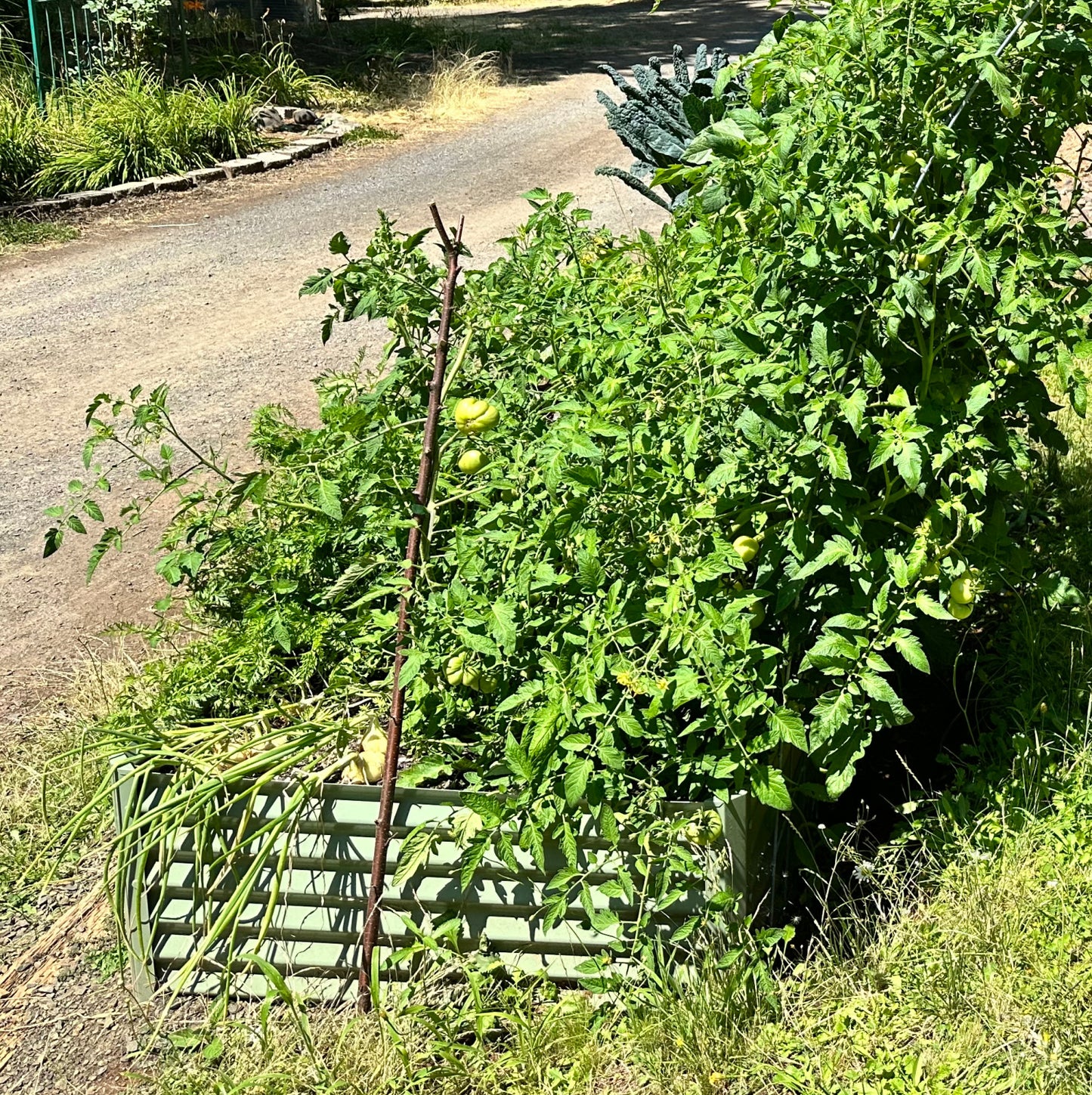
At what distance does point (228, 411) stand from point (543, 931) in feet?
13.0

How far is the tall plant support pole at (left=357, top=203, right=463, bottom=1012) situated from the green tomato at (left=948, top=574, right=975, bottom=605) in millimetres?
1169

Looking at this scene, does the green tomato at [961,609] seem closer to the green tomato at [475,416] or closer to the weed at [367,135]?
the green tomato at [475,416]

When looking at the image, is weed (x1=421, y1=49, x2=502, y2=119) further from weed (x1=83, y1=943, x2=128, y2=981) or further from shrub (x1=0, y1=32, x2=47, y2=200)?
weed (x1=83, y1=943, x2=128, y2=981)

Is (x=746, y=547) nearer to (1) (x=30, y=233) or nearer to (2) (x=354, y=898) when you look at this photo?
(2) (x=354, y=898)

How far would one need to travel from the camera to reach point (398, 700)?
105 inches

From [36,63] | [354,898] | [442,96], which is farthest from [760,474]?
[442,96]

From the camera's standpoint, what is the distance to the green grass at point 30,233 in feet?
30.7

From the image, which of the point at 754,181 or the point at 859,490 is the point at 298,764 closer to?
the point at 859,490

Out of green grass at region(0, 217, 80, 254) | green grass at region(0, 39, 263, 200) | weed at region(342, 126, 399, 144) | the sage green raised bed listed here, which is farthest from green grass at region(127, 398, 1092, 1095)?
weed at region(342, 126, 399, 144)

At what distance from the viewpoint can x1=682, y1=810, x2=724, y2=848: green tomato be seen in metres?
2.69

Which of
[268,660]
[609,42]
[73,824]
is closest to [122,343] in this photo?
[268,660]

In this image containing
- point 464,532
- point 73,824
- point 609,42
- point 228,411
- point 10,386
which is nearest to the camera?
point 73,824

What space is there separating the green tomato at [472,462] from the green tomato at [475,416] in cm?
12

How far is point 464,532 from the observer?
3.03 meters
